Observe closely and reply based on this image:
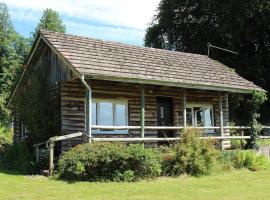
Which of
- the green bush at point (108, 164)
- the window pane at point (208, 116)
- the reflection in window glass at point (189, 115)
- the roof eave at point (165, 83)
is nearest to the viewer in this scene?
the green bush at point (108, 164)

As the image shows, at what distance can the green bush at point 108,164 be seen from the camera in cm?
1532

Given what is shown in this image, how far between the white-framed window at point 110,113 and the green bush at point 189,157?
3.99 metres

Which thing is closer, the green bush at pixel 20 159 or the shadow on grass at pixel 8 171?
the shadow on grass at pixel 8 171

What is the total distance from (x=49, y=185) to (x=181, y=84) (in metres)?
9.11

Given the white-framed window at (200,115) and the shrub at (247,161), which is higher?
the white-framed window at (200,115)

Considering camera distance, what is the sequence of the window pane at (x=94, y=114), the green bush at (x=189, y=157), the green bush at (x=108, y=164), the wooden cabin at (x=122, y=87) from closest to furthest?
the green bush at (x=108, y=164), the green bush at (x=189, y=157), the wooden cabin at (x=122, y=87), the window pane at (x=94, y=114)

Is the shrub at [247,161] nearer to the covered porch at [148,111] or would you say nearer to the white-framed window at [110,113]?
the covered porch at [148,111]

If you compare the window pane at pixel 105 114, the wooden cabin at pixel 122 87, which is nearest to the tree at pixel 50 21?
the wooden cabin at pixel 122 87

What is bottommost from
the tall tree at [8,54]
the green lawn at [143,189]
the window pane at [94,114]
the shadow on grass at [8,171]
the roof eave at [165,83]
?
the green lawn at [143,189]

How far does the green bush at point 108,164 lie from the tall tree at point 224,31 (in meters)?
22.1

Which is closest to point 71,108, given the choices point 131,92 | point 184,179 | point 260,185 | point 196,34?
point 131,92

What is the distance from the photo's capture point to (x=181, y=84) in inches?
831

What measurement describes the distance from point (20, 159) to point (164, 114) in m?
7.69

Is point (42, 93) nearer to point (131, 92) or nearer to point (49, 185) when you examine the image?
point (131, 92)
